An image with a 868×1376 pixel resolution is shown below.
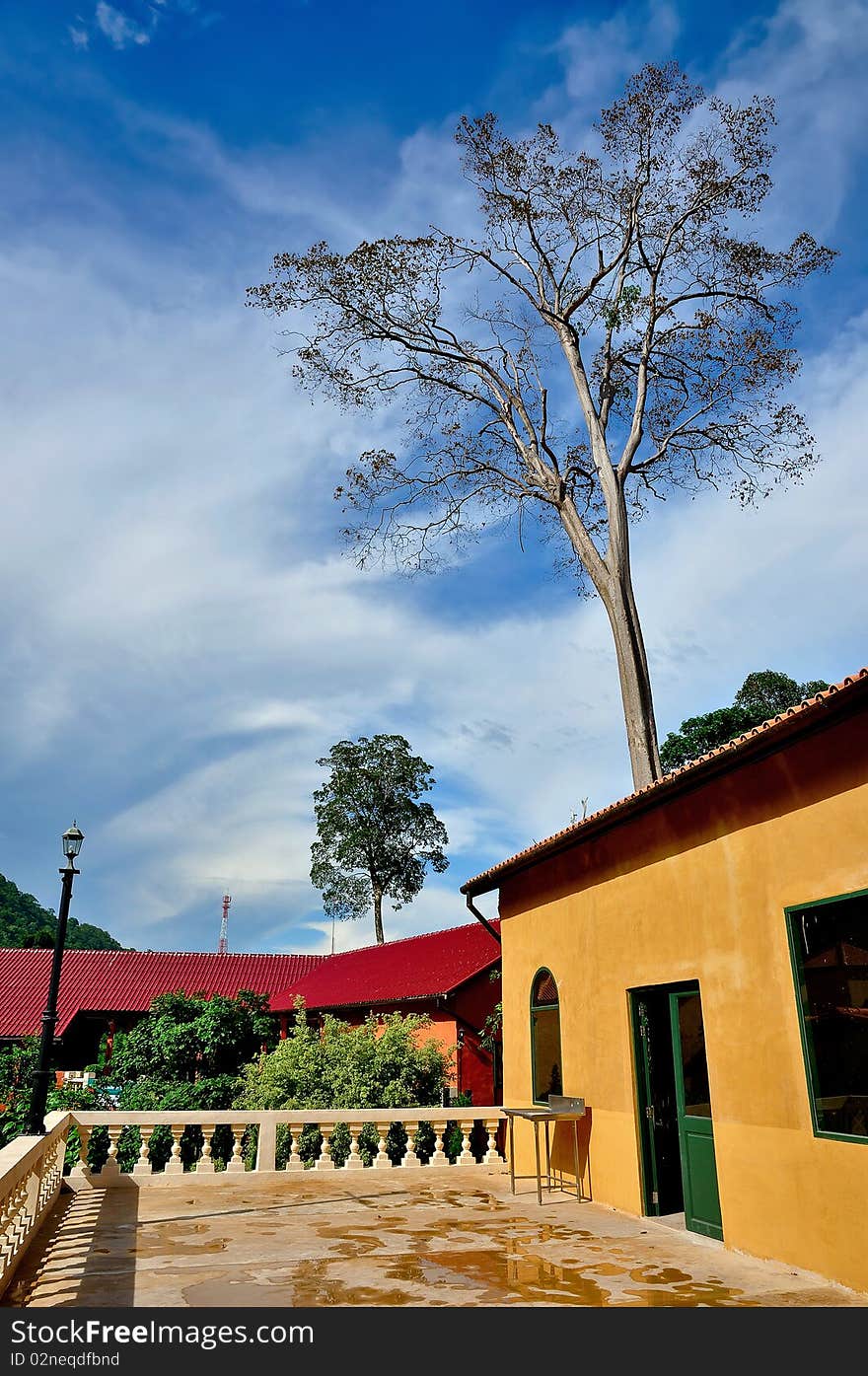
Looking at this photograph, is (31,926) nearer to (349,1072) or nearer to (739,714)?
(739,714)

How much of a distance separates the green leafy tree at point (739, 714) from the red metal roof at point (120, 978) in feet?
47.6

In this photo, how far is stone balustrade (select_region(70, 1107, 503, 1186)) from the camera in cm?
1021

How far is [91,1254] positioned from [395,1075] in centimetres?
790

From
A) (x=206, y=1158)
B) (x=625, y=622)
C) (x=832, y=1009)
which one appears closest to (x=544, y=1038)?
(x=206, y=1158)

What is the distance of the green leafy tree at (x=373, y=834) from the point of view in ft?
115

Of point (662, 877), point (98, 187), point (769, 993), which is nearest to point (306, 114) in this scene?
point (98, 187)

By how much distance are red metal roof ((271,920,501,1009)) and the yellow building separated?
28.1 ft

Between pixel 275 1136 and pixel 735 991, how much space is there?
21.6ft

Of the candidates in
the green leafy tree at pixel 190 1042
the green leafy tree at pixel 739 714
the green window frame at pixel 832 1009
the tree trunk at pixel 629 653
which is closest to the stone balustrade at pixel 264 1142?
the green leafy tree at pixel 190 1042

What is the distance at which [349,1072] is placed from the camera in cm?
1379

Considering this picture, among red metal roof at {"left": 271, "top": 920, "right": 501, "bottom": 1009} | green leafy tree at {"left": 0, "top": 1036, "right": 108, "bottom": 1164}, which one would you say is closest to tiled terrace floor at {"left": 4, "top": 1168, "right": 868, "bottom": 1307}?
green leafy tree at {"left": 0, "top": 1036, "right": 108, "bottom": 1164}

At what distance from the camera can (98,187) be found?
9.70 m

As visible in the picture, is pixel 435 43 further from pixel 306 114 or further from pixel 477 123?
pixel 477 123

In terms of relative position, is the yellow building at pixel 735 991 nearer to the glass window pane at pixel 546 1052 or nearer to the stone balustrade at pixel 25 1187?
the glass window pane at pixel 546 1052
